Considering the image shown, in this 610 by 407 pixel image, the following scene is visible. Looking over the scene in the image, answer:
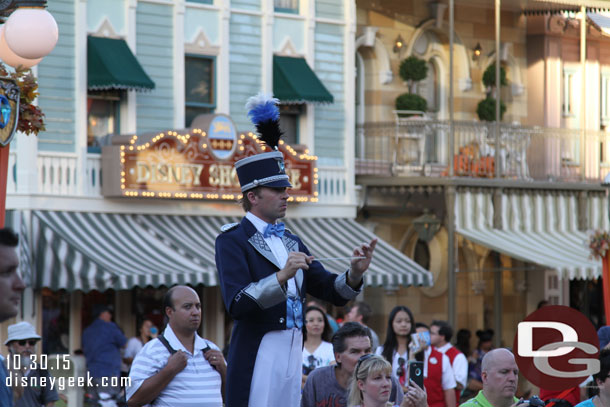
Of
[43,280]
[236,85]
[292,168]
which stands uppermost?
[236,85]

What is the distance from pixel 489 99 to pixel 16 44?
16.6 meters

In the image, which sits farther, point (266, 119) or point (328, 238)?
point (328, 238)

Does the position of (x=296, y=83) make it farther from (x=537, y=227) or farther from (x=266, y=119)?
(x=266, y=119)

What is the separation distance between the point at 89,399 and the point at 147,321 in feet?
4.77

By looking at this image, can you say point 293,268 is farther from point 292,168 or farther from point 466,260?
point 466,260

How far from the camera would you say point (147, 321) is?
720 inches

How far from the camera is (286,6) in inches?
829

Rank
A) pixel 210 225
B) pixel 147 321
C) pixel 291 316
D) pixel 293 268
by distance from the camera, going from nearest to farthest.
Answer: pixel 293 268, pixel 291 316, pixel 147 321, pixel 210 225

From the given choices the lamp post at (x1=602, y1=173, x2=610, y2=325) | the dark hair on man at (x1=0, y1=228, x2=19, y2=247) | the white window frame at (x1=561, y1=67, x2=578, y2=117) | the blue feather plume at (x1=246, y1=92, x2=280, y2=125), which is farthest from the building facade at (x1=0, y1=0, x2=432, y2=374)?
the dark hair on man at (x1=0, y1=228, x2=19, y2=247)

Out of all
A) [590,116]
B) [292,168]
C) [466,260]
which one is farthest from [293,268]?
[590,116]

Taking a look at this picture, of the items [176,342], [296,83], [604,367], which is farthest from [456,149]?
[604,367]

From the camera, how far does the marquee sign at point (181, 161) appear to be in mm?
18281

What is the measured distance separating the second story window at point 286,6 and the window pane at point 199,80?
163 centimetres

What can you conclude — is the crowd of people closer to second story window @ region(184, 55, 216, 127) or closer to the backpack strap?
the backpack strap
